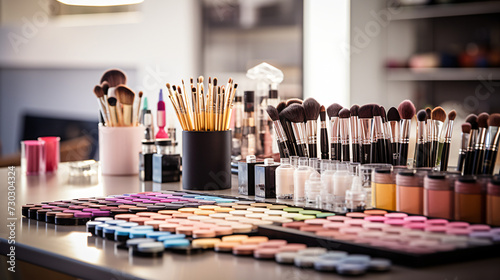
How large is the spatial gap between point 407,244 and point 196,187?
35.1 inches

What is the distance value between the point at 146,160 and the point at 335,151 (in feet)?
2.35

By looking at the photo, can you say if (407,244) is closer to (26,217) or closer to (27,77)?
(26,217)

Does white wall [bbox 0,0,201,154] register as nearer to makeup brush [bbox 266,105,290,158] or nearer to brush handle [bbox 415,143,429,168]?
makeup brush [bbox 266,105,290,158]

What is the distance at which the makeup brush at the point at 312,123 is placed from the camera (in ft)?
5.58

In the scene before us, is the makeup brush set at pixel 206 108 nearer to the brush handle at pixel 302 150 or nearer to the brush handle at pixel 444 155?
the brush handle at pixel 302 150

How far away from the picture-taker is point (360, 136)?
62.9 inches

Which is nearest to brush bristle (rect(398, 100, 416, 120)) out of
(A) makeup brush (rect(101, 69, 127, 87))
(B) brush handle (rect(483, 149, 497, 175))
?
(B) brush handle (rect(483, 149, 497, 175))

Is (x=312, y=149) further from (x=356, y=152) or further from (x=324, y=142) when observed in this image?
(x=356, y=152)

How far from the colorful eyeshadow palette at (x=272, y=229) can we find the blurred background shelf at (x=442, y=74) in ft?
9.60

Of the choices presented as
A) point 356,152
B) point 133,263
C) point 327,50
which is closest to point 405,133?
point 356,152

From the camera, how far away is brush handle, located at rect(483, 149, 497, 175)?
1.42 meters

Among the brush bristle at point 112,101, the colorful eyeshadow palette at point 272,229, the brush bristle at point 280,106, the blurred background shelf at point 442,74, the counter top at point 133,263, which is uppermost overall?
the blurred background shelf at point 442,74

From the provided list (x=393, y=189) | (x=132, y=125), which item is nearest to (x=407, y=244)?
(x=393, y=189)

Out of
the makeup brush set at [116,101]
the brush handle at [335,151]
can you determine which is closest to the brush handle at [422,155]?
the brush handle at [335,151]
